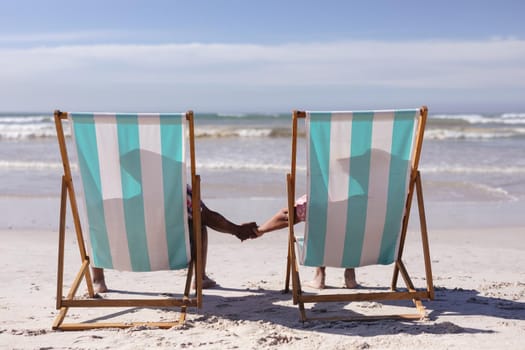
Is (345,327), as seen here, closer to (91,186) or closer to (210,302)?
(210,302)

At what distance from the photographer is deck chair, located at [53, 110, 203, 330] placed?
316 cm

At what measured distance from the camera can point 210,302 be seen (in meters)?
3.75

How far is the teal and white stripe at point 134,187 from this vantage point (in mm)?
3154

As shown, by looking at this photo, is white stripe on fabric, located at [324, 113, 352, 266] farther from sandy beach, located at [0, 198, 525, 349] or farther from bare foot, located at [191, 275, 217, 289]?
bare foot, located at [191, 275, 217, 289]

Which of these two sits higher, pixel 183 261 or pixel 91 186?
pixel 91 186

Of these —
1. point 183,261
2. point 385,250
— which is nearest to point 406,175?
point 385,250

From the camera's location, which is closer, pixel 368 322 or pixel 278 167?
pixel 368 322

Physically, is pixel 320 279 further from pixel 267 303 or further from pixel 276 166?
pixel 276 166

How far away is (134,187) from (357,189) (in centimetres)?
114

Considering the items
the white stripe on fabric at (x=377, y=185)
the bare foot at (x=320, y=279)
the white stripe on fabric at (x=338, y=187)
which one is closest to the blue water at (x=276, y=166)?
the bare foot at (x=320, y=279)

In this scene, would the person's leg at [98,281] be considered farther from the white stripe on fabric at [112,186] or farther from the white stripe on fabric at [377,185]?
the white stripe on fabric at [377,185]

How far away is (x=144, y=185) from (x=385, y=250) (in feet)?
4.34

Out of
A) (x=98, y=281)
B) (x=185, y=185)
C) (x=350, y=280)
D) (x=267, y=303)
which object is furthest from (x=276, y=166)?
(x=185, y=185)

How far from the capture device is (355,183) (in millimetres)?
3291
